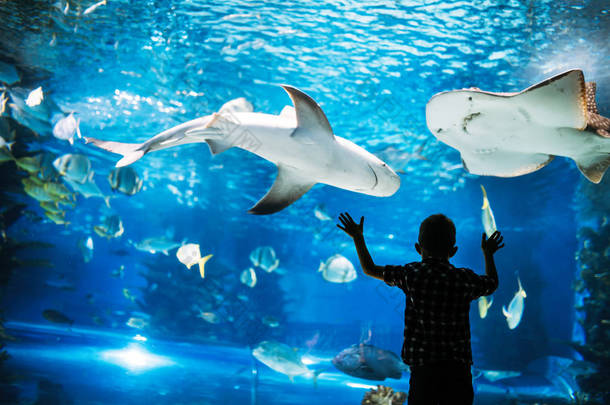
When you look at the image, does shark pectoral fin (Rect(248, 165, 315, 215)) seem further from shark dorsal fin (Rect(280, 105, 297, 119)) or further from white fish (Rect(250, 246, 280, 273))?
white fish (Rect(250, 246, 280, 273))

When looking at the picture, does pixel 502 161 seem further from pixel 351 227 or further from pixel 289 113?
pixel 289 113

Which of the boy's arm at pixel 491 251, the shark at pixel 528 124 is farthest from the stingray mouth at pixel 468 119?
the boy's arm at pixel 491 251

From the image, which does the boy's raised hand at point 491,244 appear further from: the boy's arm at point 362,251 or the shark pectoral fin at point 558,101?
the shark pectoral fin at point 558,101

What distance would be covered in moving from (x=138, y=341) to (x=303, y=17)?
22606 millimetres

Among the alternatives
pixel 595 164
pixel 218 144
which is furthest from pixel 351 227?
pixel 595 164

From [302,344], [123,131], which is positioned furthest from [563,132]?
[302,344]

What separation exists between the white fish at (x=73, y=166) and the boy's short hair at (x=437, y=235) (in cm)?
747

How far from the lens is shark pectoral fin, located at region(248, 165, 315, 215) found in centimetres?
307

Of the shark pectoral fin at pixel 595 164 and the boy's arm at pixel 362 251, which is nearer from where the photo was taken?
the boy's arm at pixel 362 251

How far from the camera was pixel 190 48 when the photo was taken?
8492mm

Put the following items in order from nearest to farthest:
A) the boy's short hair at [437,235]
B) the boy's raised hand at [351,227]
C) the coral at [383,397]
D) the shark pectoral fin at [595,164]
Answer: the boy's short hair at [437,235] → the boy's raised hand at [351,227] → the shark pectoral fin at [595,164] → the coral at [383,397]

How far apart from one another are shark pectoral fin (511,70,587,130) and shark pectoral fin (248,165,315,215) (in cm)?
188

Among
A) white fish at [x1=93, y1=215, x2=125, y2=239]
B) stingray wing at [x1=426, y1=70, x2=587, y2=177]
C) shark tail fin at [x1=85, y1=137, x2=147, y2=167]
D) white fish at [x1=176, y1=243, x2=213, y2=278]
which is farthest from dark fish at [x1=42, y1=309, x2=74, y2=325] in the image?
stingray wing at [x1=426, y1=70, x2=587, y2=177]

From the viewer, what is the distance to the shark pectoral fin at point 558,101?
2391 mm
